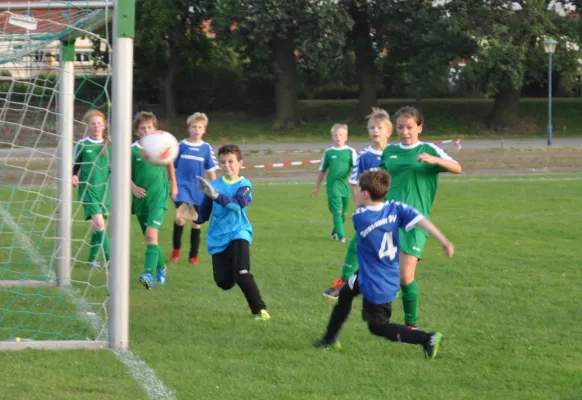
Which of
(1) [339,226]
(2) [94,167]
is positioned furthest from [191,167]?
(1) [339,226]

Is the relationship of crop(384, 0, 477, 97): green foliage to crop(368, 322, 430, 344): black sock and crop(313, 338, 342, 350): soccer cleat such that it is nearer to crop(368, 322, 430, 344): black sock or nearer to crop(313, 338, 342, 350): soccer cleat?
crop(313, 338, 342, 350): soccer cleat

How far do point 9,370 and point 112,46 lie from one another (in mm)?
2182

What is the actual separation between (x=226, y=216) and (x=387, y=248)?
68.7 inches

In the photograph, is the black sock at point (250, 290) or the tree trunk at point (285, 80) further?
the tree trunk at point (285, 80)

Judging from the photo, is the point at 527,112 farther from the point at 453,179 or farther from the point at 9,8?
the point at 9,8

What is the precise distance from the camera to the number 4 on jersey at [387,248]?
19.5 feet

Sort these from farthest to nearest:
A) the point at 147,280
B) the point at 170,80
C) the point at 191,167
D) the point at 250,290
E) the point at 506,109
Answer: the point at 170,80
the point at 506,109
the point at 191,167
the point at 147,280
the point at 250,290

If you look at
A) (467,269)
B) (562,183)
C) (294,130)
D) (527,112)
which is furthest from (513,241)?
(527,112)

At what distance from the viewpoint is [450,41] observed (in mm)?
39156

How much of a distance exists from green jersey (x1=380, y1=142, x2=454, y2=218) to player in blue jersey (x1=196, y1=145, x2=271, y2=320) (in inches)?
44.6

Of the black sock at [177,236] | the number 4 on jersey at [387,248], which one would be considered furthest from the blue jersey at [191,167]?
the number 4 on jersey at [387,248]

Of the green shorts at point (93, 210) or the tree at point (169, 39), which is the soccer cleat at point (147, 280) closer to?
the green shorts at point (93, 210)

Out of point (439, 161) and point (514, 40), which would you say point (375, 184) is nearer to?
point (439, 161)

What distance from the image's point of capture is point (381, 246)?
5934 mm
